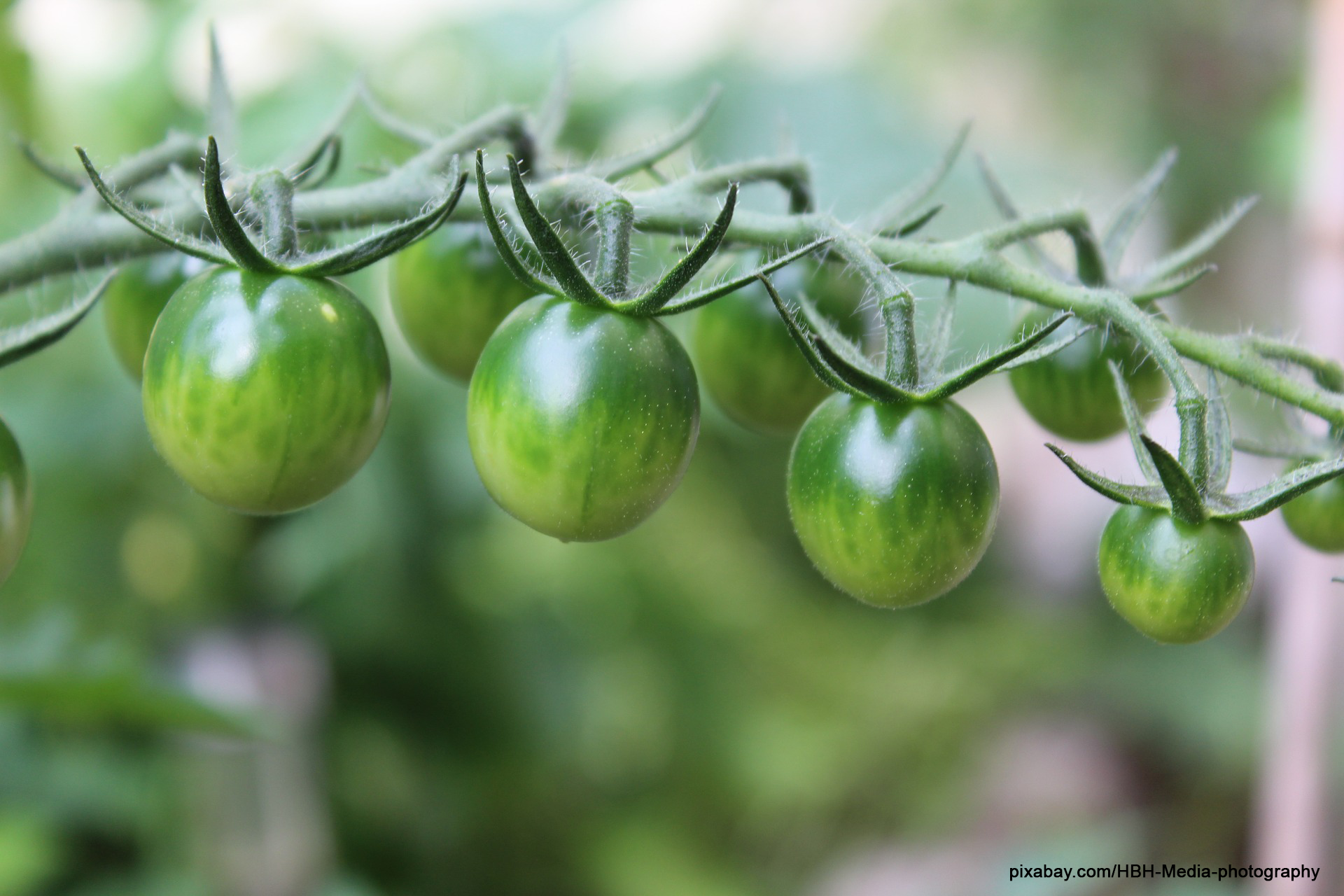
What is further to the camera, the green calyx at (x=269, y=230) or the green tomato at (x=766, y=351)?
the green tomato at (x=766, y=351)

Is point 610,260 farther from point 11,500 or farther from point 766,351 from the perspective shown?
point 11,500

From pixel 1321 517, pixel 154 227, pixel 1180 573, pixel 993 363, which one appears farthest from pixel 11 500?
pixel 1321 517

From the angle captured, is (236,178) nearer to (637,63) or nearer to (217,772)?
(217,772)

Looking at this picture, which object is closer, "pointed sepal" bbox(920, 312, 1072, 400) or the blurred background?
"pointed sepal" bbox(920, 312, 1072, 400)

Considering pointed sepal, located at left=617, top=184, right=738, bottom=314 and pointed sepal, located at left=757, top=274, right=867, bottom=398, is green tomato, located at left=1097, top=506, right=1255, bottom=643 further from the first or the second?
pointed sepal, located at left=617, top=184, right=738, bottom=314

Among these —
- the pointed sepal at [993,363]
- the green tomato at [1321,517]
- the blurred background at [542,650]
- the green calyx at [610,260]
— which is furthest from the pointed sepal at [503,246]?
the blurred background at [542,650]

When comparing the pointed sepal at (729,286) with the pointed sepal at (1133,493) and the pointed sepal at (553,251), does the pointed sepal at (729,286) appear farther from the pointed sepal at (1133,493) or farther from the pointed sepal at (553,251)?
the pointed sepal at (1133,493)

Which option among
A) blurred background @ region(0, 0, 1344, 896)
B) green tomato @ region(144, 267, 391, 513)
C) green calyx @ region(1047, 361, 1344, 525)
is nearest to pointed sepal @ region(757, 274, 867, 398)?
green calyx @ region(1047, 361, 1344, 525)
